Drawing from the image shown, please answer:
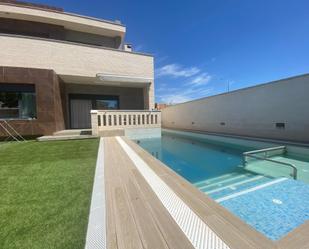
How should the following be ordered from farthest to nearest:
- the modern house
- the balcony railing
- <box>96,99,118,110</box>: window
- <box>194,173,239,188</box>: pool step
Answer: <box>96,99,118,110</box>: window
the balcony railing
the modern house
<box>194,173,239,188</box>: pool step

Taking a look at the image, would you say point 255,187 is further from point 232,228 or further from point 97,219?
point 97,219

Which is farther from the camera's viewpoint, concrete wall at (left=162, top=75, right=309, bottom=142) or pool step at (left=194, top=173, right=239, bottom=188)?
concrete wall at (left=162, top=75, right=309, bottom=142)

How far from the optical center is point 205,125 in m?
15.6

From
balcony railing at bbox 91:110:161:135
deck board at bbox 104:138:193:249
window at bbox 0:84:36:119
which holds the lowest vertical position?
deck board at bbox 104:138:193:249

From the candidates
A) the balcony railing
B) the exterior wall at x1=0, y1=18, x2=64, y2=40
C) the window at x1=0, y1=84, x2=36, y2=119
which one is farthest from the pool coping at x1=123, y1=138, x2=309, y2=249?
the exterior wall at x1=0, y1=18, x2=64, y2=40

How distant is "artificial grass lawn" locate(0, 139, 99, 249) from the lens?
1658mm

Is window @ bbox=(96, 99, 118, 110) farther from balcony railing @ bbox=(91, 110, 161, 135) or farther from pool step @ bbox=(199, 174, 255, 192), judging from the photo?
pool step @ bbox=(199, 174, 255, 192)

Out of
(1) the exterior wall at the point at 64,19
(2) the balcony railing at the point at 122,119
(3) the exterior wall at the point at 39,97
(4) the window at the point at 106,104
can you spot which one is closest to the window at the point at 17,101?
(3) the exterior wall at the point at 39,97

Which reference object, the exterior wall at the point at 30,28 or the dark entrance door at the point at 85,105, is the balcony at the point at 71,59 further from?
the exterior wall at the point at 30,28

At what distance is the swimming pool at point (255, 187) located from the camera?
2.58 meters

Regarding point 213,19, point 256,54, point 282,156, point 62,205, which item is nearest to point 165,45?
point 213,19

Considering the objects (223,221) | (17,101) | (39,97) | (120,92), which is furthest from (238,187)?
(120,92)

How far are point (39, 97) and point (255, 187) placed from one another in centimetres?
1105

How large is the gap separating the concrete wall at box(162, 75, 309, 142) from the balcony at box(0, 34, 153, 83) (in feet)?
20.7
